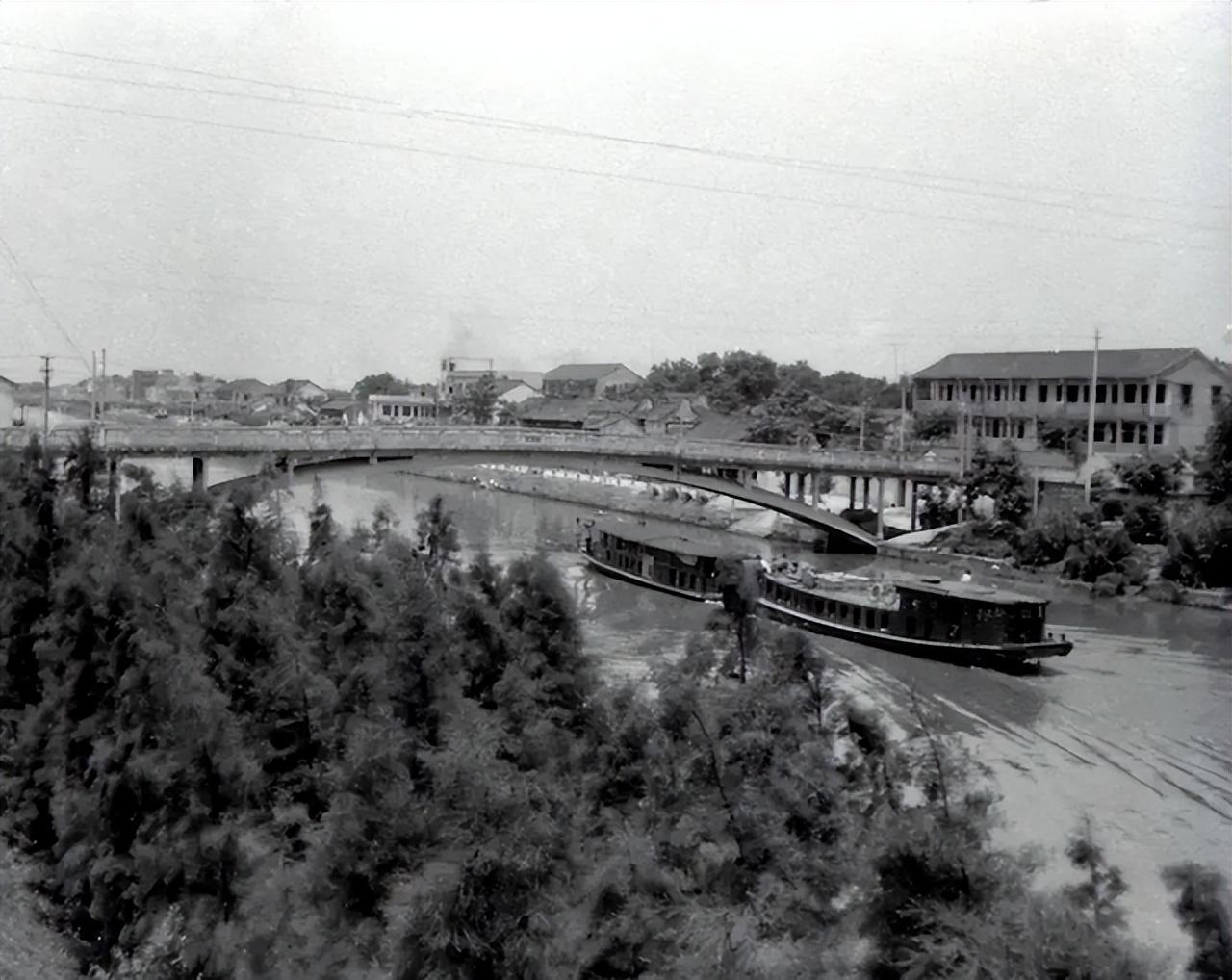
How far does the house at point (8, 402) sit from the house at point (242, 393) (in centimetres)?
648

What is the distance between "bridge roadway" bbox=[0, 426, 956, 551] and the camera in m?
9.97

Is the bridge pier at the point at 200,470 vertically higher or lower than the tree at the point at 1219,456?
lower

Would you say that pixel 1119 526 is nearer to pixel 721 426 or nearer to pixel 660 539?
pixel 660 539

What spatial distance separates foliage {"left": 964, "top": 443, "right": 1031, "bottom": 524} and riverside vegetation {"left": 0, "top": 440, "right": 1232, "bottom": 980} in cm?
839

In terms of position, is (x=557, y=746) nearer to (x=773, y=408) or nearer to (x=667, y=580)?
(x=667, y=580)

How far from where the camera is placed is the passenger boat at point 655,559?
11.3 m

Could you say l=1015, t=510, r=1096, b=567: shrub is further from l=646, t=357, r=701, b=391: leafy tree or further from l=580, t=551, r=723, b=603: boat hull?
l=646, t=357, r=701, b=391: leafy tree

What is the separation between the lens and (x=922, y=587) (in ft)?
31.4

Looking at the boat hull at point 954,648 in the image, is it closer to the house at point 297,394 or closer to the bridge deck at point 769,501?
the bridge deck at point 769,501

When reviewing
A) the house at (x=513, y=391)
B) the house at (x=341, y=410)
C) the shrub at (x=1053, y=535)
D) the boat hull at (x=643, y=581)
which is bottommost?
the boat hull at (x=643, y=581)

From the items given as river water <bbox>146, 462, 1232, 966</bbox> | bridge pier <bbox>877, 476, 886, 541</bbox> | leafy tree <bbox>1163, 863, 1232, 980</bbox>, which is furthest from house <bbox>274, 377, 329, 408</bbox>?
leafy tree <bbox>1163, 863, 1232, 980</bbox>

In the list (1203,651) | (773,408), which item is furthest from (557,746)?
(773,408)

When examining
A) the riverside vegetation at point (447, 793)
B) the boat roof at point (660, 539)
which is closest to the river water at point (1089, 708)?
the boat roof at point (660, 539)

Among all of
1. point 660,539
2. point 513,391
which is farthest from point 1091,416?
point 513,391
